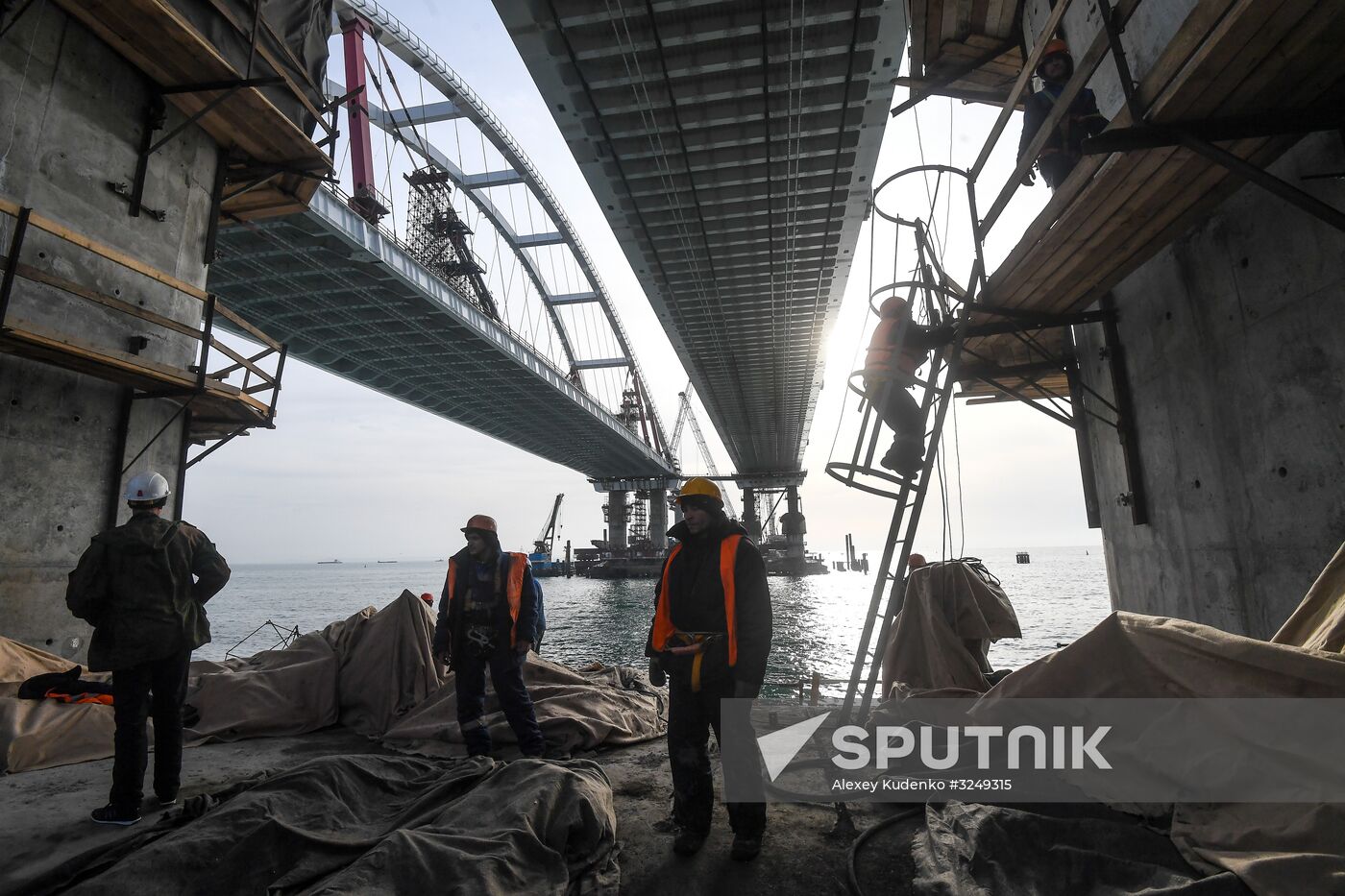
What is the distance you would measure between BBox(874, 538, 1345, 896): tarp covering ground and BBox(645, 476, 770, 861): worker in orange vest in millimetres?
1060

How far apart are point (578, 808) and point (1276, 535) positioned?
14.4 ft

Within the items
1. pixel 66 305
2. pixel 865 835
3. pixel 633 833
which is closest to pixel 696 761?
pixel 633 833

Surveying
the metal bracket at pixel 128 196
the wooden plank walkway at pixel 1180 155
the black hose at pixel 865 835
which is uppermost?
the metal bracket at pixel 128 196

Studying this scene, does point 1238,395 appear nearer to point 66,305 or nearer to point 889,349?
point 889,349

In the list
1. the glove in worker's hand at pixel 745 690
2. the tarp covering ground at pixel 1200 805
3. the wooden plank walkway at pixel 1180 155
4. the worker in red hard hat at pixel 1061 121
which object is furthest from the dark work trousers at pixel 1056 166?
the glove in worker's hand at pixel 745 690

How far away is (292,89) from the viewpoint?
7879 mm

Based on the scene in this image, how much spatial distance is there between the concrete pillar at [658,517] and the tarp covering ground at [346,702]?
59618mm

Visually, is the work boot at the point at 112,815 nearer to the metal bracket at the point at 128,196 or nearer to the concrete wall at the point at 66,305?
the concrete wall at the point at 66,305

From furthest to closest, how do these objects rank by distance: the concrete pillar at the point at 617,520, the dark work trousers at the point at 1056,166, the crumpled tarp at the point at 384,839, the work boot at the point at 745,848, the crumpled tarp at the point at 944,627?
the concrete pillar at the point at 617,520
the crumpled tarp at the point at 944,627
the dark work trousers at the point at 1056,166
the work boot at the point at 745,848
the crumpled tarp at the point at 384,839

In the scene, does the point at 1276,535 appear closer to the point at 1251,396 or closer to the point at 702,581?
the point at 1251,396

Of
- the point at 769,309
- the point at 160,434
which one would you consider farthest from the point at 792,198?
the point at 160,434

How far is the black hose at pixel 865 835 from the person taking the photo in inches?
101

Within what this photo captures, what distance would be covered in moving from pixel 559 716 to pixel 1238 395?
5472 millimetres

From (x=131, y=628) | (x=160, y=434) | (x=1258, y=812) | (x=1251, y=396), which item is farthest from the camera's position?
(x=160, y=434)
